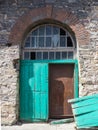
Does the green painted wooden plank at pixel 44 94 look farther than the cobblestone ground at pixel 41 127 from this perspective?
Yes

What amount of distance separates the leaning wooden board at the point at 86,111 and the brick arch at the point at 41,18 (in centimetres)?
215

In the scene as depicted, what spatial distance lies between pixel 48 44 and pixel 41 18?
0.95m

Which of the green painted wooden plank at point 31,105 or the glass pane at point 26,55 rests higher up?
the glass pane at point 26,55

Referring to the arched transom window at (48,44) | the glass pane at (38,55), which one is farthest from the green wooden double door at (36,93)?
the arched transom window at (48,44)

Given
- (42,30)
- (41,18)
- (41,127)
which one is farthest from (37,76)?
(41,18)

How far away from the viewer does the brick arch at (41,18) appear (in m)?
10.5

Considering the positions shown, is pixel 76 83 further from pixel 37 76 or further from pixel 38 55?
pixel 38 55

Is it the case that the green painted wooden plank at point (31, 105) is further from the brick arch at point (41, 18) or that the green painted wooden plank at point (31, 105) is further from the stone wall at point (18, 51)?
the brick arch at point (41, 18)

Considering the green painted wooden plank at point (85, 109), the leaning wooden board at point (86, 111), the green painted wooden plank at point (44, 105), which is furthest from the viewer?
the green painted wooden plank at point (44, 105)

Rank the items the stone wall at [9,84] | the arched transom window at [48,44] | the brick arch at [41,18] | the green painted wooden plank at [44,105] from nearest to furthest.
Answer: the stone wall at [9,84] < the brick arch at [41,18] < the green painted wooden plank at [44,105] < the arched transom window at [48,44]

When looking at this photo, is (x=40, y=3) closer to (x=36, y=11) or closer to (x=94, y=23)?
(x=36, y=11)

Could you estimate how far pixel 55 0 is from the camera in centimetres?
1066

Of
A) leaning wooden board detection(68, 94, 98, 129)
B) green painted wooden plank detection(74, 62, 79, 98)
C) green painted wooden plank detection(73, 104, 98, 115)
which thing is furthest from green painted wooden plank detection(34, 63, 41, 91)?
green painted wooden plank detection(73, 104, 98, 115)

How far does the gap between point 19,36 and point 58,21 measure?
4.62ft
